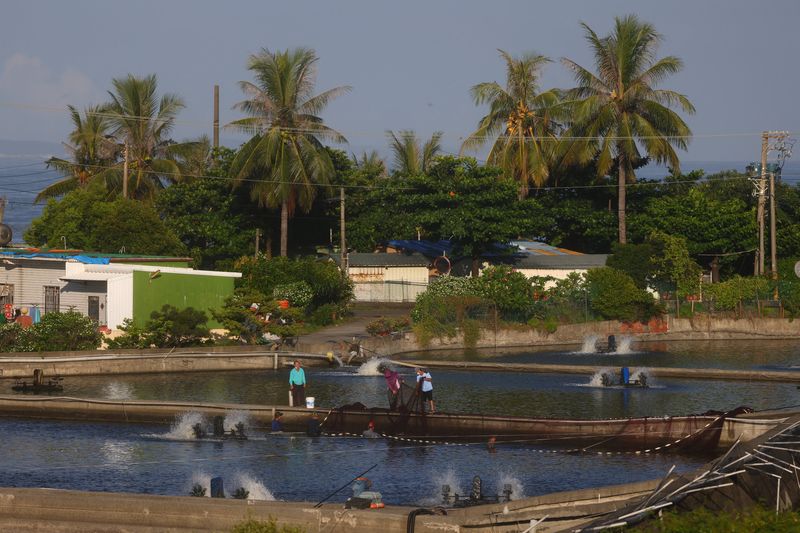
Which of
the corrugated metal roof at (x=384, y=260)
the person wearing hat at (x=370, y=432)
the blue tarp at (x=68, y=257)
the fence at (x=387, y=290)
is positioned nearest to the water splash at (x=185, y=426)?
the person wearing hat at (x=370, y=432)

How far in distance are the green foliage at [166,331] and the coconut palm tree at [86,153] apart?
1214 inches

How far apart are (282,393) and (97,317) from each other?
1325 cm

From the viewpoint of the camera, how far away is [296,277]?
52.9 metres

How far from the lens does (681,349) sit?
163ft

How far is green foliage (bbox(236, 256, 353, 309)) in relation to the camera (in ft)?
173

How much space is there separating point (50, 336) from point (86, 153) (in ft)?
116

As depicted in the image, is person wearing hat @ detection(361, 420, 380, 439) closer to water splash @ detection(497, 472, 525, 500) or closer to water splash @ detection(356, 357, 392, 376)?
water splash @ detection(497, 472, 525, 500)

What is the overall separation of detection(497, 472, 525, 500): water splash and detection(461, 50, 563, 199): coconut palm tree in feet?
A: 151

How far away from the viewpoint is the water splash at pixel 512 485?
2230 cm

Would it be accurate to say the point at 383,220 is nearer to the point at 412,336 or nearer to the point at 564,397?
the point at 412,336

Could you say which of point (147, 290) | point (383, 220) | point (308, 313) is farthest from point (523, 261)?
point (147, 290)

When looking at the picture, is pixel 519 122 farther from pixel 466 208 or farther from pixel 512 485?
pixel 512 485

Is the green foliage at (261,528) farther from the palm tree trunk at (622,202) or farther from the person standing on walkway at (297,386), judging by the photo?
the palm tree trunk at (622,202)

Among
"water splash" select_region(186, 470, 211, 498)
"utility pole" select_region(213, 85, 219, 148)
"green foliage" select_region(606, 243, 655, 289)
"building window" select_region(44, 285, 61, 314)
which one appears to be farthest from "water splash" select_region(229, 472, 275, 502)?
"utility pole" select_region(213, 85, 219, 148)
